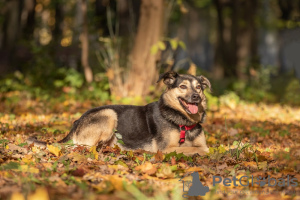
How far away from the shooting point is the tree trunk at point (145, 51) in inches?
489

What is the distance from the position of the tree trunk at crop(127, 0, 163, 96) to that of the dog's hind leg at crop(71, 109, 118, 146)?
5.24 meters

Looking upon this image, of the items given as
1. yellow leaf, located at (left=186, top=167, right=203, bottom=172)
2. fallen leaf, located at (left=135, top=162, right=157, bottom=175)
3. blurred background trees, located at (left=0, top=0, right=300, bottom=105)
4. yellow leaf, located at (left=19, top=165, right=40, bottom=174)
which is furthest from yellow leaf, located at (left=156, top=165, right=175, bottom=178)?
blurred background trees, located at (left=0, top=0, right=300, bottom=105)

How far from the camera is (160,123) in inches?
276

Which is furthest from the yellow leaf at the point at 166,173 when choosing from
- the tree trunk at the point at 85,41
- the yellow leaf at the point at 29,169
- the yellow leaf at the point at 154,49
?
the tree trunk at the point at 85,41

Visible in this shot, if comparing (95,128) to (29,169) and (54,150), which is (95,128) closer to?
(54,150)

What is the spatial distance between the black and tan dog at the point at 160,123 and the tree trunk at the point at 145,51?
5.12 metres

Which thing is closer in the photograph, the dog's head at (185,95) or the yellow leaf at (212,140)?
the dog's head at (185,95)

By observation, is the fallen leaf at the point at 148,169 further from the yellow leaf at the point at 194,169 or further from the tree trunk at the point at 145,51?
the tree trunk at the point at 145,51

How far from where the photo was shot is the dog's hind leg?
6961mm

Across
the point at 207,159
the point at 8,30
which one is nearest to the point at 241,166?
the point at 207,159

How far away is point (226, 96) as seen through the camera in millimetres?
14516

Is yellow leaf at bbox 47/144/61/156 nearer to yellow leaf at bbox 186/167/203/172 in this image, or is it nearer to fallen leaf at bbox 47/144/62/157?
fallen leaf at bbox 47/144/62/157

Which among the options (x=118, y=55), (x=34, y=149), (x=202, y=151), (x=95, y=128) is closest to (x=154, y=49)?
(x=118, y=55)

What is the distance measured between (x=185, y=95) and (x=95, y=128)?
1.63 m
